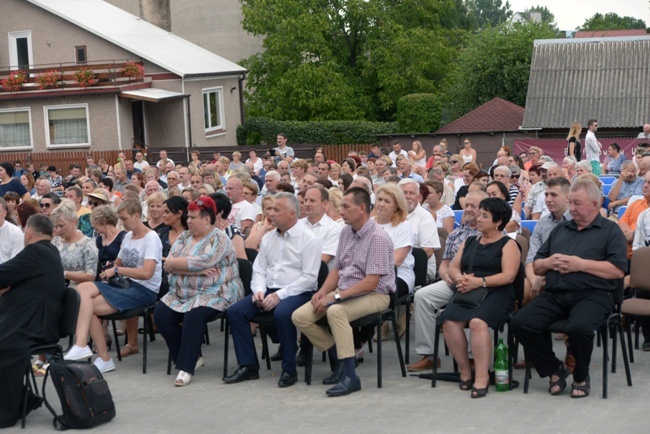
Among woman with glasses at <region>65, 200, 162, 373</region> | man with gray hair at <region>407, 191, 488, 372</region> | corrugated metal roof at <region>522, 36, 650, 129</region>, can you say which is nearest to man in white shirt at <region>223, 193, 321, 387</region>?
man with gray hair at <region>407, 191, 488, 372</region>

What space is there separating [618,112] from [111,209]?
27.9m

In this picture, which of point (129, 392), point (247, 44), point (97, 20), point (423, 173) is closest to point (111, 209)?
point (129, 392)

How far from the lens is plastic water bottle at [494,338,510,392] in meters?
7.57

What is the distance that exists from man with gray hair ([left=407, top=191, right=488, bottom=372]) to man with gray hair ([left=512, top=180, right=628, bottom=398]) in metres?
0.88

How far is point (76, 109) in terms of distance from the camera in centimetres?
3612

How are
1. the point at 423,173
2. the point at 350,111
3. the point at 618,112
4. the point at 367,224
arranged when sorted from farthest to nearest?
the point at 350,111
the point at 618,112
the point at 423,173
the point at 367,224

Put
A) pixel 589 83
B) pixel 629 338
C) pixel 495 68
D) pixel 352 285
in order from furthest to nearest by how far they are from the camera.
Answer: pixel 495 68
pixel 589 83
pixel 629 338
pixel 352 285

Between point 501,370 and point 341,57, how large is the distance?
1539 inches

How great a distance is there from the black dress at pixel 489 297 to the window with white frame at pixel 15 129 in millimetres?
31316

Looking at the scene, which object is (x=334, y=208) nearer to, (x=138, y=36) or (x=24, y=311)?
(x=24, y=311)

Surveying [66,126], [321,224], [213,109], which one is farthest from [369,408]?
[213,109]

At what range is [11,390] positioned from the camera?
23.9 feet

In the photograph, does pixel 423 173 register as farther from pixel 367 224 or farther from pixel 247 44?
pixel 247 44

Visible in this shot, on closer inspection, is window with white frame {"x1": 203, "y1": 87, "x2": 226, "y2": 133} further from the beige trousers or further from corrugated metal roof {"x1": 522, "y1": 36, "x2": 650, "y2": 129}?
the beige trousers
